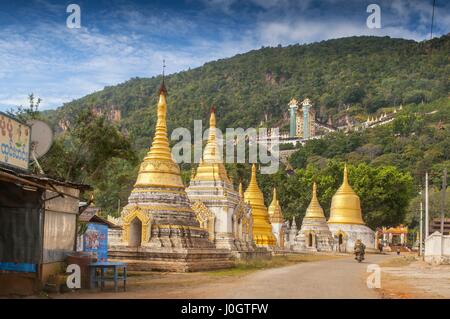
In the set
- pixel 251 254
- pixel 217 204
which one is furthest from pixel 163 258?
pixel 251 254

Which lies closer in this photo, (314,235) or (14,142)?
(14,142)

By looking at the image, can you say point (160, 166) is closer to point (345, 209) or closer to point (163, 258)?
point (163, 258)

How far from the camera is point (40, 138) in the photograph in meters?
20.0

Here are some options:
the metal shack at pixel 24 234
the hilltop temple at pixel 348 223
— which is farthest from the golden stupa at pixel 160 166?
the hilltop temple at pixel 348 223

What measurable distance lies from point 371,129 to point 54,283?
16184 cm

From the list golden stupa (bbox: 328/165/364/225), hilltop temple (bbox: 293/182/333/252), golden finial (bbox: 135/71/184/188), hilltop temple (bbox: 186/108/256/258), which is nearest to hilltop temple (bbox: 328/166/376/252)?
golden stupa (bbox: 328/165/364/225)

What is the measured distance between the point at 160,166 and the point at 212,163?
10796mm

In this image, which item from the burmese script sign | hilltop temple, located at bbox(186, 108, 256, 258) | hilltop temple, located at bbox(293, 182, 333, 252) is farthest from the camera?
hilltop temple, located at bbox(293, 182, 333, 252)

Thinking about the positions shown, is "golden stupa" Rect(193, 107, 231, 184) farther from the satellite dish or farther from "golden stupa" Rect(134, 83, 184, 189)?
the satellite dish

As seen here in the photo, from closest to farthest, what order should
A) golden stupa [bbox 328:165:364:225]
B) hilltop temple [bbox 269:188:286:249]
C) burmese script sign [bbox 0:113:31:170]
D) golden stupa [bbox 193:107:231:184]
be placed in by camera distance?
burmese script sign [bbox 0:113:31:170] < golden stupa [bbox 193:107:231:184] < hilltop temple [bbox 269:188:286:249] < golden stupa [bbox 328:165:364:225]

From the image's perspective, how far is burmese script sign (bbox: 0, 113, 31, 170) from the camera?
56.4 ft

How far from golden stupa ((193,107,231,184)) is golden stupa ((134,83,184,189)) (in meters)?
9.28
